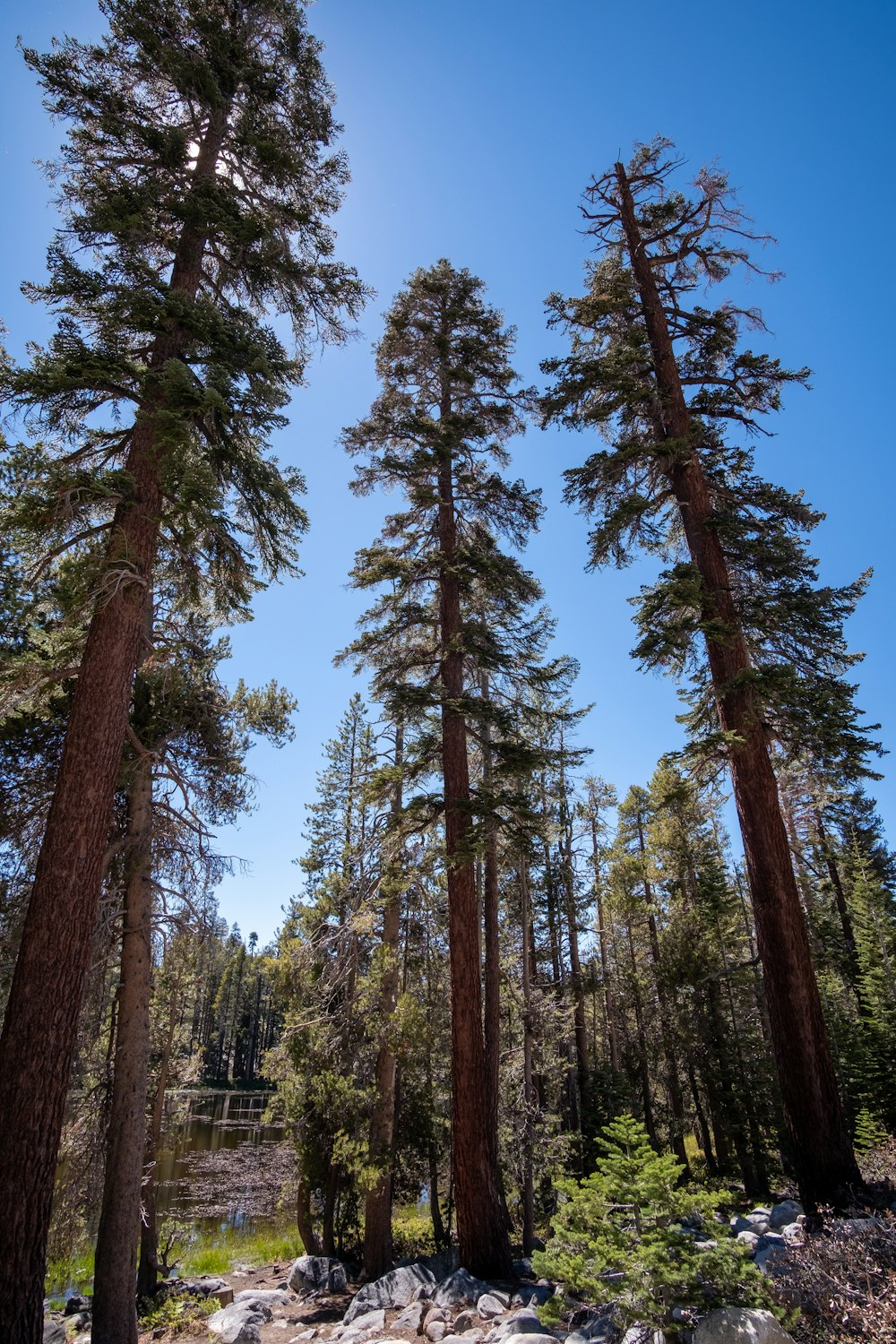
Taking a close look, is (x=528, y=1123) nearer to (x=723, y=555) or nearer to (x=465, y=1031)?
(x=465, y=1031)

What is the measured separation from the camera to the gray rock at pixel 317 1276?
12773 mm

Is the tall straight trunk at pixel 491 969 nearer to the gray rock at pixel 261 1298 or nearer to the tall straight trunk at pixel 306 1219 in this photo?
the gray rock at pixel 261 1298

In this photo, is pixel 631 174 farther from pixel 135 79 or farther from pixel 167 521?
pixel 167 521

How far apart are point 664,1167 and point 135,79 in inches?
531

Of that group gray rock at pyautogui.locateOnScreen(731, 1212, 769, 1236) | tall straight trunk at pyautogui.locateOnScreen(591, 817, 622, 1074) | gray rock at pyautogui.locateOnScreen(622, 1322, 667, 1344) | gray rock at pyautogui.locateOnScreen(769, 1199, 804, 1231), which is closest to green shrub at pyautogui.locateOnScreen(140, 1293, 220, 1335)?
gray rock at pyautogui.locateOnScreen(731, 1212, 769, 1236)

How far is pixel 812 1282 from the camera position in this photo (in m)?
4.30

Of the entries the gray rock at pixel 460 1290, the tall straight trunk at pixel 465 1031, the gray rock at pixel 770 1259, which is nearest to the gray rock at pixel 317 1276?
the tall straight trunk at pixel 465 1031

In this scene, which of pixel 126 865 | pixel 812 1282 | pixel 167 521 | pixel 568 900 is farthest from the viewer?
pixel 568 900

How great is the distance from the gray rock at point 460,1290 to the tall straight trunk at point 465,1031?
1.25ft

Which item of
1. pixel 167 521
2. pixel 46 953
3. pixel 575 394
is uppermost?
pixel 575 394

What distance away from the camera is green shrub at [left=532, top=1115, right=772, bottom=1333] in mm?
4102

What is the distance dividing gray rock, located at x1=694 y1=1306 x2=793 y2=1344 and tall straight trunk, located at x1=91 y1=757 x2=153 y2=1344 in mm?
7816

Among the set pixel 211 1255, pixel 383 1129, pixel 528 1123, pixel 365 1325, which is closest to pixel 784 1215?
pixel 365 1325

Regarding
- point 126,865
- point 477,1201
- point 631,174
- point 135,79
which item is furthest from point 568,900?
point 135,79
